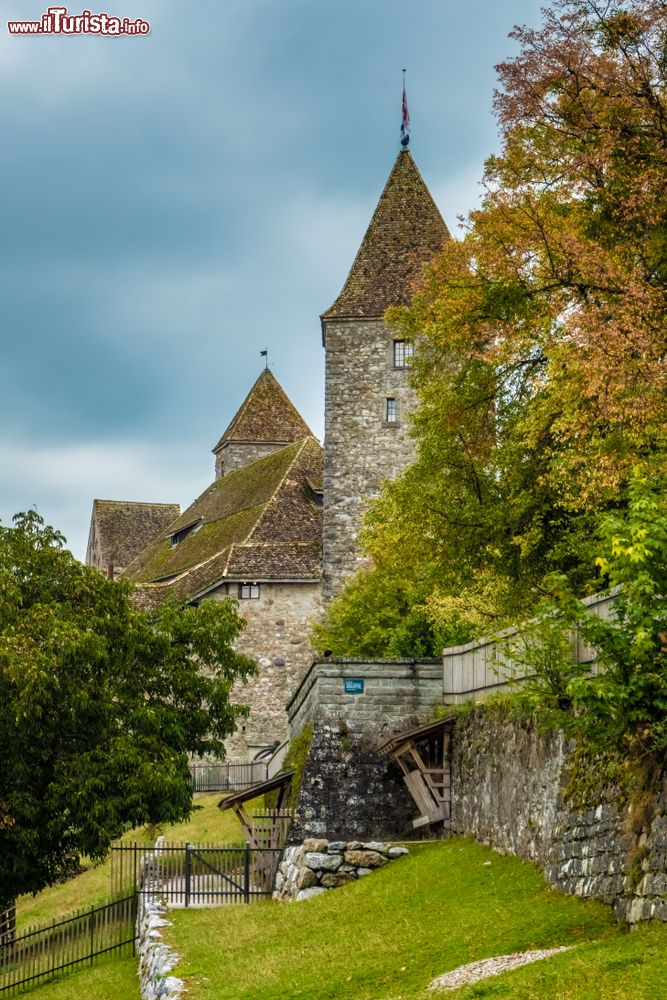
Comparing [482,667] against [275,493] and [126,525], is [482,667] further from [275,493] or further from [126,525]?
[126,525]

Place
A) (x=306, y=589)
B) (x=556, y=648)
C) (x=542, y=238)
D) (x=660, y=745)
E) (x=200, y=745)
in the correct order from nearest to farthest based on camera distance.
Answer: (x=660, y=745), (x=556, y=648), (x=542, y=238), (x=200, y=745), (x=306, y=589)

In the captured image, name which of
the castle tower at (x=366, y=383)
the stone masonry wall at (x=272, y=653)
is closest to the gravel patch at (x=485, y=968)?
the castle tower at (x=366, y=383)

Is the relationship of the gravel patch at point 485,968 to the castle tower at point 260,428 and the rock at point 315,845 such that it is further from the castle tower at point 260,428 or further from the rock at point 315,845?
the castle tower at point 260,428

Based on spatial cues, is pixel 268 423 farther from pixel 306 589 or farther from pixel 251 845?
pixel 251 845

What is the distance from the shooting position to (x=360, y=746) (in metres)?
25.1

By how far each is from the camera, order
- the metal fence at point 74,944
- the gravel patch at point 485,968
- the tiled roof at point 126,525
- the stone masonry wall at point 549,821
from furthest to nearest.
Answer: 1. the tiled roof at point 126,525
2. the metal fence at point 74,944
3. the stone masonry wall at point 549,821
4. the gravel patch at point 485,968

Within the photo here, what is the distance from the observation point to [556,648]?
1509cm

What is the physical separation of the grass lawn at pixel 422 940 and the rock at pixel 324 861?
2.85 feet

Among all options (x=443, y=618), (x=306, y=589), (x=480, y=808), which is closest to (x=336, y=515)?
(x=306, y=589)

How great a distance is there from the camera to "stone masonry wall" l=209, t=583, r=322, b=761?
48.6 metres

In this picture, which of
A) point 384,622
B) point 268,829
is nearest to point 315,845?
point 268,829

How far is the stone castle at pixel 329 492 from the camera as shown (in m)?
46.8

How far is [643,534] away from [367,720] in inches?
508

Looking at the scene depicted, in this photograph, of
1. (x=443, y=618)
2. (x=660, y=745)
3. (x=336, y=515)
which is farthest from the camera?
(x=336, y=515)
